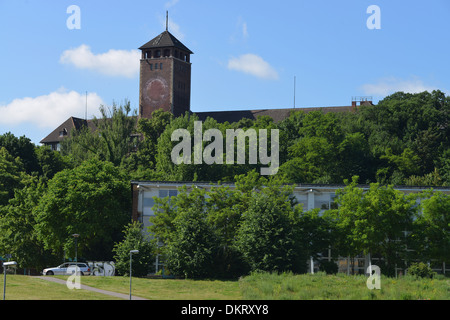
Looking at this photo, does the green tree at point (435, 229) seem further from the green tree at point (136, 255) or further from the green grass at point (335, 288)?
the green tree at point (136, 255)

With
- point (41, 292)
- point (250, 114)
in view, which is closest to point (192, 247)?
point (41, 292)

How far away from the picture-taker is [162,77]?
14138 centimetres

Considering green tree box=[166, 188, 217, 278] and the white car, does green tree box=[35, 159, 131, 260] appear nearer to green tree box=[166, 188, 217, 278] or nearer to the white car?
the white car

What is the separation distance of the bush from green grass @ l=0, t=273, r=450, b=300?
257 cm

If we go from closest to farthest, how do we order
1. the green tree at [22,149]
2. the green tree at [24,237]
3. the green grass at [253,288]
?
the green grass at [253,288], the green tree at [24,237], the green tree at [22,149]

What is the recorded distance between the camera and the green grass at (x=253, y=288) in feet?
147

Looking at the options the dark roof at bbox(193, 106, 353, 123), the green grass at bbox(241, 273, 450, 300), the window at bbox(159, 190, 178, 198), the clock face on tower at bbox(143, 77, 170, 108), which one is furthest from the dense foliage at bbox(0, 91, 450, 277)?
the dark roof at bbox(193, 106, 353, 123)

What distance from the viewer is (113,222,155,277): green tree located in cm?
5975

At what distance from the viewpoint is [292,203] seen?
2502 inches

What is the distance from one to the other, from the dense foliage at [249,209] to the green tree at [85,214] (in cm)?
11

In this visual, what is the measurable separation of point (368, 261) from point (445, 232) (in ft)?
23.9

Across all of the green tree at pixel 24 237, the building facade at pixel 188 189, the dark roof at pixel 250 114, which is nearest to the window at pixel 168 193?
the building facade at pixel 188 189

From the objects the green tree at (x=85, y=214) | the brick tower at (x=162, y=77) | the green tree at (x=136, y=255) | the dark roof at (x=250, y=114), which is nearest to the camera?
the green tree at (x=136, y=255)
